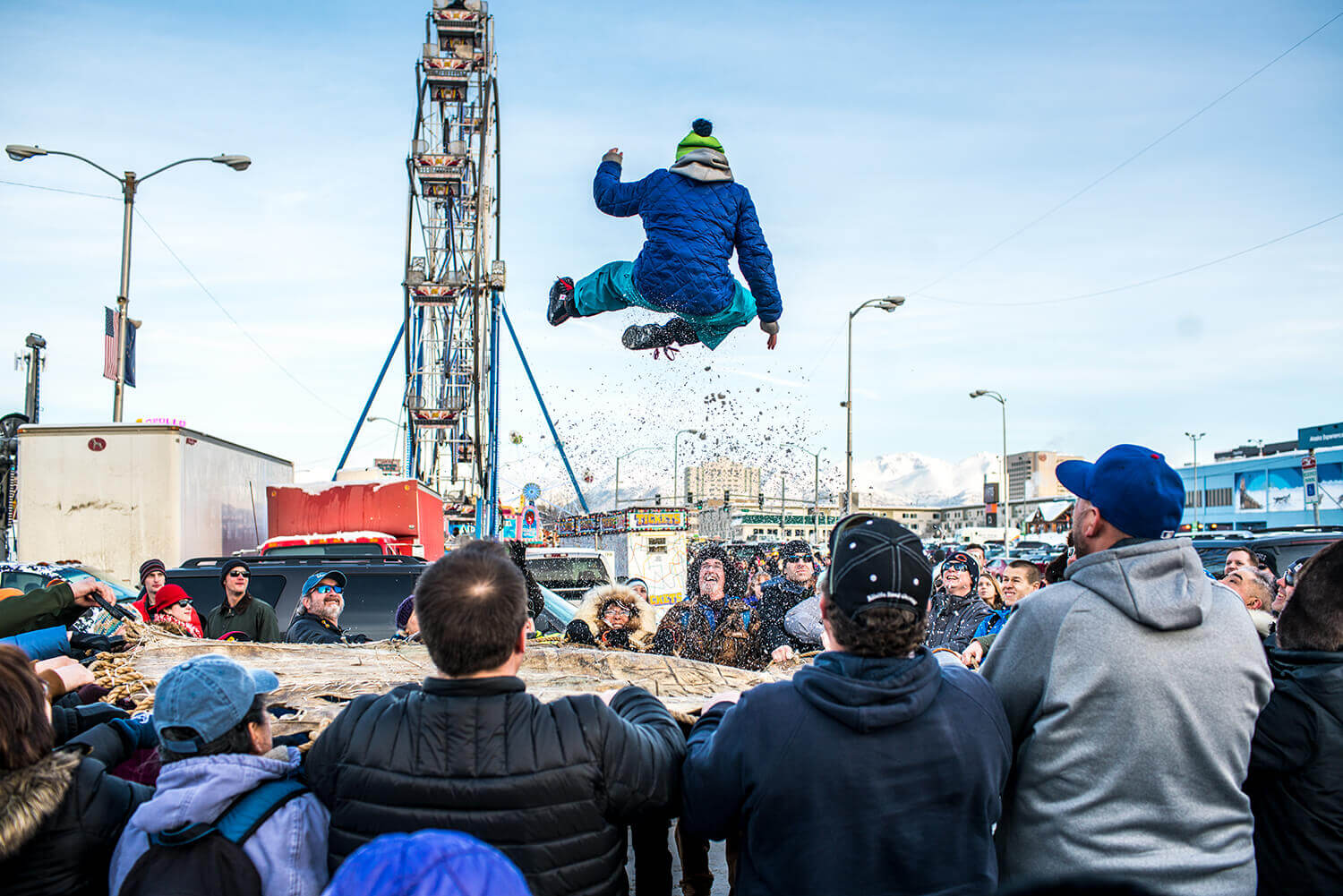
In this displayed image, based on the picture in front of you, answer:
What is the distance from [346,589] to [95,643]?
4.14 metres

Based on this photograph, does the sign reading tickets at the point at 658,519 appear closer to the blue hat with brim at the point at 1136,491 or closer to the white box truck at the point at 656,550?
the white box truck at the point at 656,550

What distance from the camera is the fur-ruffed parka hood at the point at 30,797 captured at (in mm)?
2053

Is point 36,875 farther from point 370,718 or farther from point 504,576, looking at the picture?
point 504,576

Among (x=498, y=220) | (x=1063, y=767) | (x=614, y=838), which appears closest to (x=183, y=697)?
(x=614, y=838)

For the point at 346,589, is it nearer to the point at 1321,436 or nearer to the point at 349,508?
the point at 349,508

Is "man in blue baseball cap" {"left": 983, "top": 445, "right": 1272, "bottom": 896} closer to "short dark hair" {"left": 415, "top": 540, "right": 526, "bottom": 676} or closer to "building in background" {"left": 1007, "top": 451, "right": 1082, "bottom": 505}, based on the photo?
"short dark hair" {"left": 415, "top": 540, "right": 526, "bottom": 676}

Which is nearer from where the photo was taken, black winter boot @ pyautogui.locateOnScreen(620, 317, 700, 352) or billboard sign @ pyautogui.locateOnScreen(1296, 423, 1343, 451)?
black winter boot @ pyautogui.locateOnScreen(620, 317, 700, 352)

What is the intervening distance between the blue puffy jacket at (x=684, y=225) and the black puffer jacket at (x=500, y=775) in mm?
2630

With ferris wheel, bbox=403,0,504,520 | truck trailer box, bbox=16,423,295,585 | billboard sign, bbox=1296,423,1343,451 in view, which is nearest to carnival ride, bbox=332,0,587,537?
ferris wheel, bbox=403,0,504,520

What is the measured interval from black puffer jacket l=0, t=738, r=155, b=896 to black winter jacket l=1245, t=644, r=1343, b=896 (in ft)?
9.24

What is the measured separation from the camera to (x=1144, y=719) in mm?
2113

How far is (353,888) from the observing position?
1.27 m

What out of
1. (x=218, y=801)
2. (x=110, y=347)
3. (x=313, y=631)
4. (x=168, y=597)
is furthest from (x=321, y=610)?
(x=110, y=347)

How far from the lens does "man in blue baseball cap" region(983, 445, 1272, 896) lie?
2113mm
